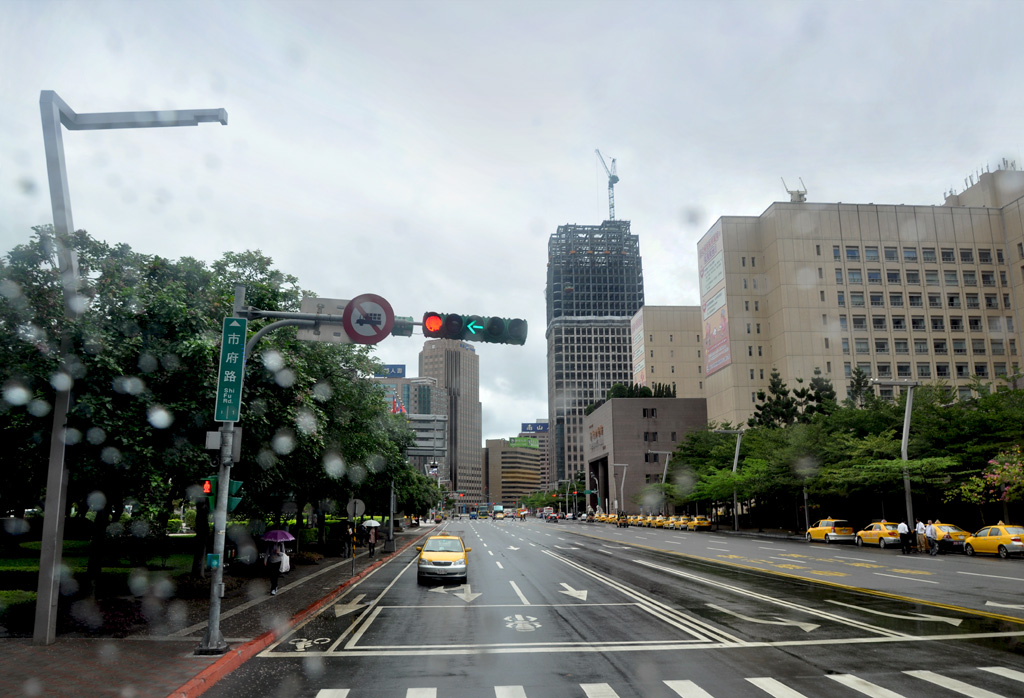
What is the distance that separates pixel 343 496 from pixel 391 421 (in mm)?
7660

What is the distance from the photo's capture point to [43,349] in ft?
40.5

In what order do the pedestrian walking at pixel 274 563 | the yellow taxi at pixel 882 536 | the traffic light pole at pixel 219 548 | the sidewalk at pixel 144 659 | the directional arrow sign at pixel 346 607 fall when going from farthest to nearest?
the yellow taxi at pixel 882 536, the pedestrian walking at pixel 274 563, the directional arrow sign at pixel 346 607, the traffic light pole at pixel 219 548, the sidewalk at pixel 144 659

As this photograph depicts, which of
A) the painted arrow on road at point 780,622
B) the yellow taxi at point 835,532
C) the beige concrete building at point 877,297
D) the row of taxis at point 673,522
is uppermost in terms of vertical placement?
the beige concrete building at point 877,297

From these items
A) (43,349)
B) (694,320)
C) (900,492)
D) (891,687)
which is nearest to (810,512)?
(900,492)

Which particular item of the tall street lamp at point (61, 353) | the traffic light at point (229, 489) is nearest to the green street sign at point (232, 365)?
the traffic light at point (229, 489)

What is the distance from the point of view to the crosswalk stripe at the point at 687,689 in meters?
8.77

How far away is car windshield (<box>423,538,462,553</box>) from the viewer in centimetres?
2459

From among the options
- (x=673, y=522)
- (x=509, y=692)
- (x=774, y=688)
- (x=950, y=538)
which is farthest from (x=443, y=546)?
(x=673, y=522)

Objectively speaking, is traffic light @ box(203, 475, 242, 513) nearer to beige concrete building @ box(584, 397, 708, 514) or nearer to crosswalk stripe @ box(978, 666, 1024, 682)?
crosswalk stripe @ box(978, 666, 1024, 682)

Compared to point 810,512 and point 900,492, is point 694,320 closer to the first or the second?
point 810,512

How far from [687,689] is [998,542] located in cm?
2960

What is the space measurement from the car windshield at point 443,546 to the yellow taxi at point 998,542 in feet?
78.3

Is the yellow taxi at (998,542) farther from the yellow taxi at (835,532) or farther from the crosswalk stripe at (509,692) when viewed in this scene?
the crosswalk stripe at (509,692)

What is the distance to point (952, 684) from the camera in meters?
9.15
